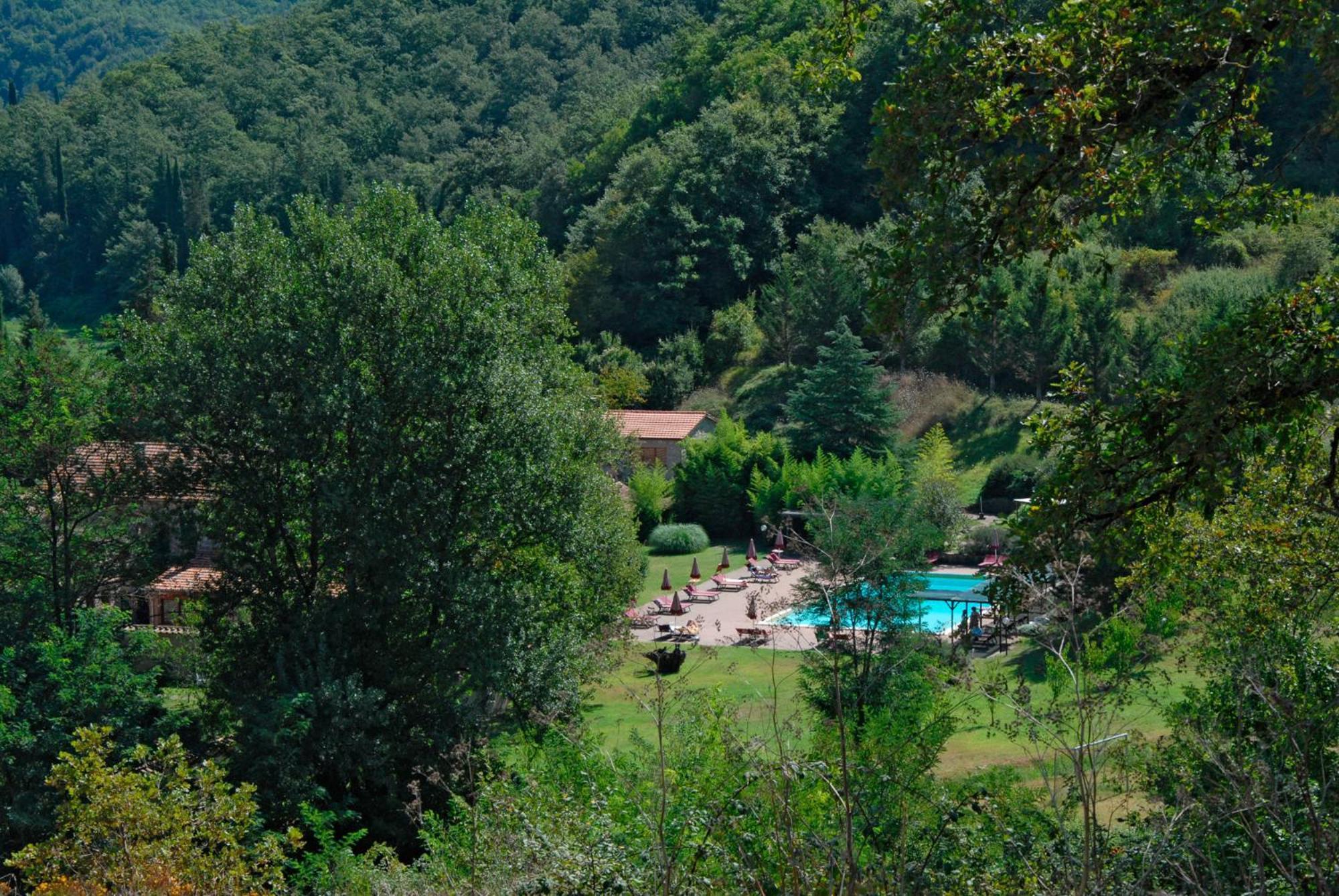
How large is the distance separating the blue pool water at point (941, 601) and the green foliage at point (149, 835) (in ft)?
29.2

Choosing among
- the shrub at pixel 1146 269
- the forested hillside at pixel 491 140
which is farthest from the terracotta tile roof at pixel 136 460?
the shrub at pixel 1146 269

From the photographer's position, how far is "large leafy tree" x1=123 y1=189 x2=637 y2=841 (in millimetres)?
18016

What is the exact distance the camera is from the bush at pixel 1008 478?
34.8 metres

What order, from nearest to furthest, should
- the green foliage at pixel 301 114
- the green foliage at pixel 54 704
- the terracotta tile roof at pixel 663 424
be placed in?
the green foliage at pixel 54 704, the terracotta tile roof at pixel 663 424, the green foliage at pixel 301 114

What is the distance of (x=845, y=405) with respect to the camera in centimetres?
3931

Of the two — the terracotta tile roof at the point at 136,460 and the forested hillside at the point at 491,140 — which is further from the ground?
the forested hillside at the point at 491,140

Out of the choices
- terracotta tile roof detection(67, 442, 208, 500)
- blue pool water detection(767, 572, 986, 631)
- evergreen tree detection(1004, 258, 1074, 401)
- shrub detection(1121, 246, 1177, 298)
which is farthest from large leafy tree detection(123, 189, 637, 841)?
shrub detection(1121, 246, 1177, 298)

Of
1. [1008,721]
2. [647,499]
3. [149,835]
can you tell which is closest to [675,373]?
[647,499]

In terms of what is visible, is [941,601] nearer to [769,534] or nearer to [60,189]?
[769,534]

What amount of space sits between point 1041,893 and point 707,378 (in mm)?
46142

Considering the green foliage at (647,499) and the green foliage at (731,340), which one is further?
the green foliage at (731,340)

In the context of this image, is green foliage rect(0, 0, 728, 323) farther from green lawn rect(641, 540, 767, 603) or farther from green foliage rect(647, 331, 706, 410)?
green lawn rect(641, 540, 767, 603)

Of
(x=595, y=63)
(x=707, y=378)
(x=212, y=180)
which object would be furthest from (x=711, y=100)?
(x=212, y=180)

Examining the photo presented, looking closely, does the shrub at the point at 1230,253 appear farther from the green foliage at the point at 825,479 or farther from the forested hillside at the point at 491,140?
the forested hillside at the point at 491,140
